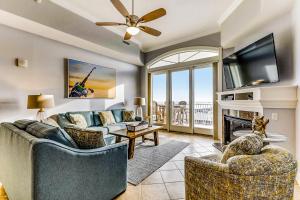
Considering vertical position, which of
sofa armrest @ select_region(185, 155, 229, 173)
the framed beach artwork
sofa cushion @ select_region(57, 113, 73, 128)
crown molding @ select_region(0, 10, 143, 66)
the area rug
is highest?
crown molding @ select_region(0, 10, 143, 66)

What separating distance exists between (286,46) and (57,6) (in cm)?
418

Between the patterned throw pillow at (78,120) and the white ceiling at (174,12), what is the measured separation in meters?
2.32

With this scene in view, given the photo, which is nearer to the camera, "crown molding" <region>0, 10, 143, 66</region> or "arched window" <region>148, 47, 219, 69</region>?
"crown molding" <region>0, 10, 143, 66</region>

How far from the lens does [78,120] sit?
3.63 meters

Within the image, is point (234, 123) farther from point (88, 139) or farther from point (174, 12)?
point (88, 139)

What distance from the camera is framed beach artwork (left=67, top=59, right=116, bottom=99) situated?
401 cm

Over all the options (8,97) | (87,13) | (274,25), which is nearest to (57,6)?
(87,13)

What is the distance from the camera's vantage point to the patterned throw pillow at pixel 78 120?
3.57m

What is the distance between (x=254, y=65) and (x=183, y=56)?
266cm

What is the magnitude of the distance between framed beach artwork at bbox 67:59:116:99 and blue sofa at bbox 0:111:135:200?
214cm

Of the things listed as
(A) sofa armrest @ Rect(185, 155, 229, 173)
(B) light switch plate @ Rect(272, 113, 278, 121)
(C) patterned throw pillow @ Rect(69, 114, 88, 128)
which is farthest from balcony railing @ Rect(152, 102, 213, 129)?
(A) sofa armrest @ Rect(185, 155, 229, 173)

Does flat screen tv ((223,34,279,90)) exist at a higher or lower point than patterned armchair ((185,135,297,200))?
higher

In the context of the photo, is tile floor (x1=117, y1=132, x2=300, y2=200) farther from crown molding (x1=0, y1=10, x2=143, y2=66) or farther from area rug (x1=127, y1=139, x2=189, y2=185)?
crown molding (x1=0, y1=10, x2=143, y2=66)

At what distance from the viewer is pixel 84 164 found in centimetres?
152
